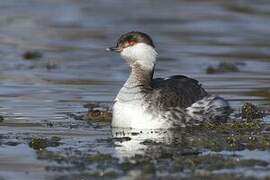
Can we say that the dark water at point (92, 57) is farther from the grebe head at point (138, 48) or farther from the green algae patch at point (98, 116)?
the grebe head at point (138, 48)

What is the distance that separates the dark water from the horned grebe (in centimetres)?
46

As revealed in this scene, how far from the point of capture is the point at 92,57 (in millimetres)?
22844

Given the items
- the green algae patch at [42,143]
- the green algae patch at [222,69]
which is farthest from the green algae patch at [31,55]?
the green algae patch at [42,143]

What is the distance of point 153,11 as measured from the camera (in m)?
31.1

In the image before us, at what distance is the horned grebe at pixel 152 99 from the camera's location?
1431 centimetres

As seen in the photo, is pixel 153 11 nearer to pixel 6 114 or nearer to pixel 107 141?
pixel 6 114

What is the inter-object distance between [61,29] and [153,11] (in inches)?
181

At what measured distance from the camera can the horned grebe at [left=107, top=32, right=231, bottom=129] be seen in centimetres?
1431

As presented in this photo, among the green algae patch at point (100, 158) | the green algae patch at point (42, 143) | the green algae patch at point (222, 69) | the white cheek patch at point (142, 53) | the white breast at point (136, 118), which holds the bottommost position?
the green algae patch at point (100, 158)

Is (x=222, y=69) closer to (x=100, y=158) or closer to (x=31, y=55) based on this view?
(x=31, y=55)

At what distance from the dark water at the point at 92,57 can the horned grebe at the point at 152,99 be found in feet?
1.50

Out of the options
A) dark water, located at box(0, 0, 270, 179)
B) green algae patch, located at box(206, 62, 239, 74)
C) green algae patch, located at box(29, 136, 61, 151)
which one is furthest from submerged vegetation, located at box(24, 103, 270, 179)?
green algae patch, located at box(206, 62, 239, 74)

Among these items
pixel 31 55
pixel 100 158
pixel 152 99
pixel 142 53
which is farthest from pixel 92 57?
pixel 100 158

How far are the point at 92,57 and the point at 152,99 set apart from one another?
850 cm
